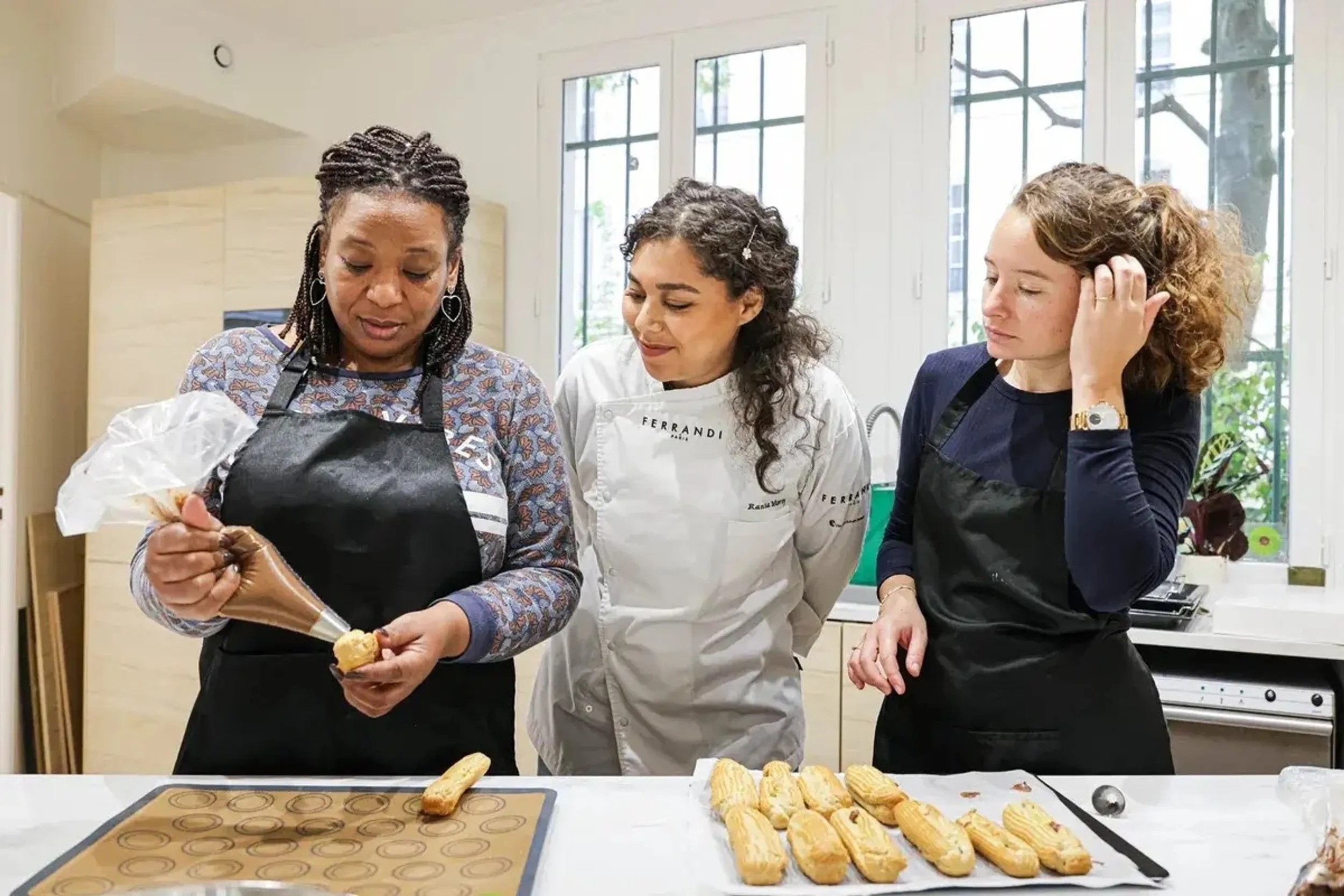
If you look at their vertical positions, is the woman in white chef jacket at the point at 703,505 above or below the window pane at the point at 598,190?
below

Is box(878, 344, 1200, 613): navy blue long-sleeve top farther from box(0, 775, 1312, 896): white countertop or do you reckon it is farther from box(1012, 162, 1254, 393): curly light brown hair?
box(0, 775, 1312, 896): white countertop

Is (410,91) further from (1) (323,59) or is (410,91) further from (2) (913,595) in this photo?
(2) (913,595)

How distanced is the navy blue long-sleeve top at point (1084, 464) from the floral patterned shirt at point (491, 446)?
0.52 meters

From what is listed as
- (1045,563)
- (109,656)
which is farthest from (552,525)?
(109,656)

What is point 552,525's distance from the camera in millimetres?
1397

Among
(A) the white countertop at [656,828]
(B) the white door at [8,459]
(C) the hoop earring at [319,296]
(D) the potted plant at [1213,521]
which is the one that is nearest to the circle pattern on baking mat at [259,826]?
(A) the white countertop at [656,828]

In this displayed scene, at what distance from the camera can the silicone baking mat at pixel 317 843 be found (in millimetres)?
944

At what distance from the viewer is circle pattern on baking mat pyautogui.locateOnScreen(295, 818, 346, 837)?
41.6 inches

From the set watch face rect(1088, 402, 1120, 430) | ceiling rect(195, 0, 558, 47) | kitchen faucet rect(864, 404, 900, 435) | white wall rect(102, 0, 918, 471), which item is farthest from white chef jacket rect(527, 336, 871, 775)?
ceiling rect(195, 0, 558, 47)

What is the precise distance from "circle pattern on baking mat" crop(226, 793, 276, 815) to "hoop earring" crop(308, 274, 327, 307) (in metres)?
0.63

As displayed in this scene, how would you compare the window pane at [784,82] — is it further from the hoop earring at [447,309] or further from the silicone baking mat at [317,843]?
the silicone baking mat at [317,843]

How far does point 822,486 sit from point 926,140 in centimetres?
211

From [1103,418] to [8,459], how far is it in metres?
3.60

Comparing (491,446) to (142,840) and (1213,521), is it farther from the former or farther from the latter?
(1213,521)
